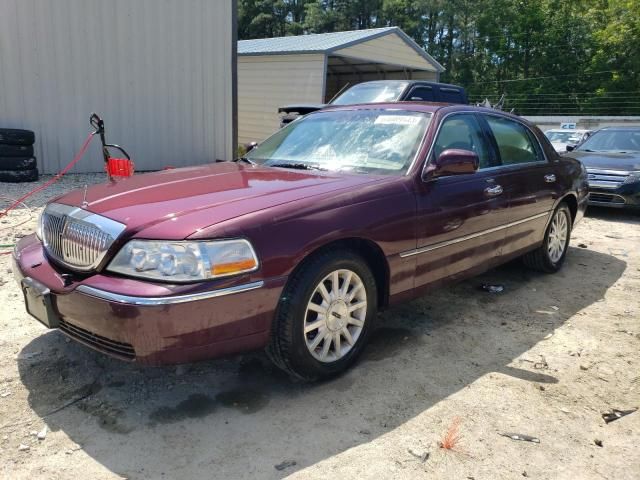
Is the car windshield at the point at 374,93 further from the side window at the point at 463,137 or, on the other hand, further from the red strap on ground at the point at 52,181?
the side window at the point at 463,137

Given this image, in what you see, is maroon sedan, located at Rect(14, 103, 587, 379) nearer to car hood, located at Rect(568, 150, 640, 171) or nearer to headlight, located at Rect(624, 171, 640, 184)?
headlight, located at Rect(624, 171, 640, 184)

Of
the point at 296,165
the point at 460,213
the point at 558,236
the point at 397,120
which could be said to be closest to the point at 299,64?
the point at 558,236

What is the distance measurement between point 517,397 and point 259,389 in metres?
1.46

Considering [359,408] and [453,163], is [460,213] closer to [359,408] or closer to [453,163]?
[453,163]

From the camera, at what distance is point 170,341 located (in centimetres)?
240

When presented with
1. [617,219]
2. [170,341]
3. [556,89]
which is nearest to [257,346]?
[170,341]

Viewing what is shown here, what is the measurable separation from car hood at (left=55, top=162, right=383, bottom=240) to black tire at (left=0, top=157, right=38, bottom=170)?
20.2 feet

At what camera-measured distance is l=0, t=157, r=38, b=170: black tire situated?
841cm

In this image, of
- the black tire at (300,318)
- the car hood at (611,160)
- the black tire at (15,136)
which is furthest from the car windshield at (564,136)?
the black tire at (300,318)

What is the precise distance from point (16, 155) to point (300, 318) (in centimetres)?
771

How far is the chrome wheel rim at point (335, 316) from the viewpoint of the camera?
289 cm

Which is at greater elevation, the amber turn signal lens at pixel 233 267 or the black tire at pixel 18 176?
the amber turn signal lens at pixel 233 267

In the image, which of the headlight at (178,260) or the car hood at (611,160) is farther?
the car hood at (611,160)

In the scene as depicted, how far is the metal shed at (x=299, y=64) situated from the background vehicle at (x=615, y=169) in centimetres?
951
